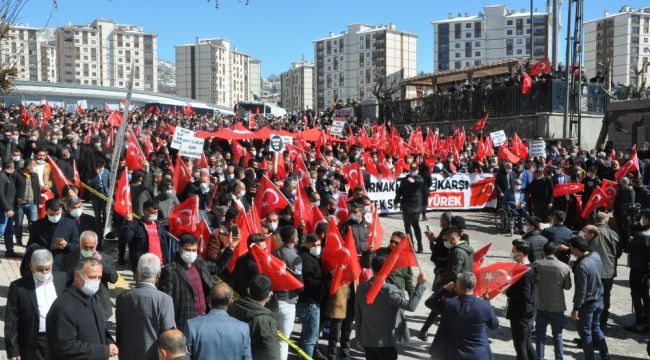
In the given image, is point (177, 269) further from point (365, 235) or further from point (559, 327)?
point (559, 327)

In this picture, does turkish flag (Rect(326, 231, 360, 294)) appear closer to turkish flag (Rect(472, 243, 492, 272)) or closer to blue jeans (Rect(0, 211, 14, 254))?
turkish flag (Rect(472, 243, 492, 272))

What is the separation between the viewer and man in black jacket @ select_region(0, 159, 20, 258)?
34.6 ft

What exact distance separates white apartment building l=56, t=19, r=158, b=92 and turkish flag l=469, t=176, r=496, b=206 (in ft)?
489

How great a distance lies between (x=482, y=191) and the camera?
18172mm

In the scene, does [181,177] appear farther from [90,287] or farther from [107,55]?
[107,55]

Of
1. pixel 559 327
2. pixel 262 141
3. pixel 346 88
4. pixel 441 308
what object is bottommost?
pixel 559 327

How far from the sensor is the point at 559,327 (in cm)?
762

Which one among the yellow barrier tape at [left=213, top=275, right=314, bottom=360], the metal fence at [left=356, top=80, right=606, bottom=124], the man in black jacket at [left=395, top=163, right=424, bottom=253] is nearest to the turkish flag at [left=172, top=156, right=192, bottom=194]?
the man in black jacket at [left=395, top=163, right=424, bottom=253]

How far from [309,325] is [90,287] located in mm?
2825

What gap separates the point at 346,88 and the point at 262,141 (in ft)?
454

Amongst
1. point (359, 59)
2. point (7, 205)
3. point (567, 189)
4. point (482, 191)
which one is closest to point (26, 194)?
point (7, 205)

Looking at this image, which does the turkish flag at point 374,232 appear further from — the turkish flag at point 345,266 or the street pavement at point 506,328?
the turkish flag at point 345,266

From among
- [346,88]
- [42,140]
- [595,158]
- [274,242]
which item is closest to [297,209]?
[274,242]

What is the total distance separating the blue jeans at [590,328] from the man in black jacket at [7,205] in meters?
7.95
